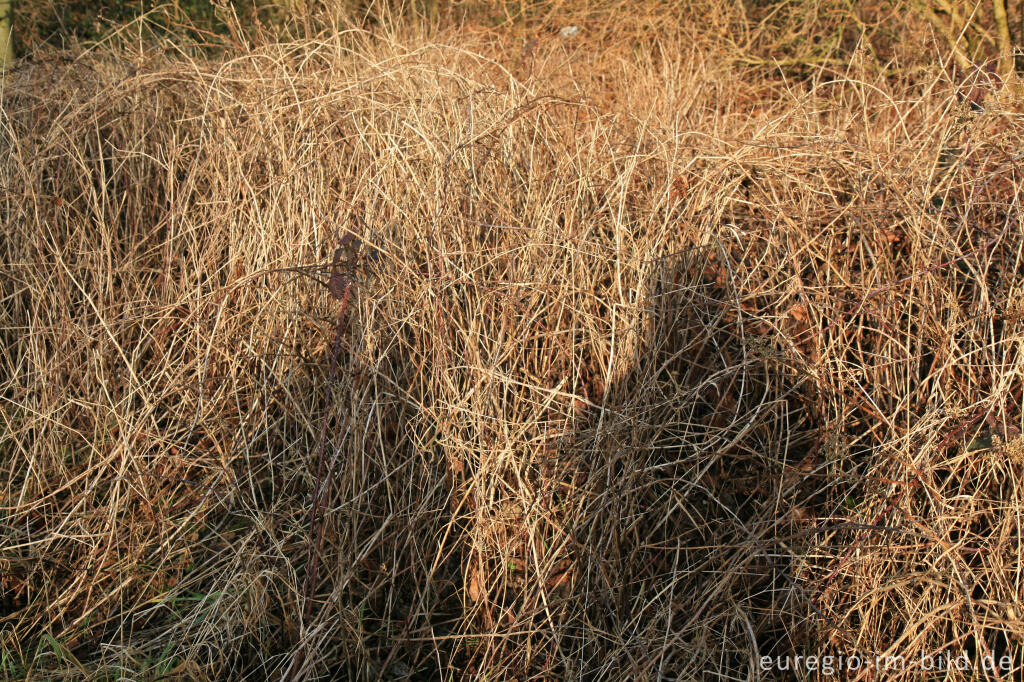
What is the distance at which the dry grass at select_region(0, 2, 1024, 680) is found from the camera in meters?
2.03

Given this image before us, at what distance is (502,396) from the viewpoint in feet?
7.40

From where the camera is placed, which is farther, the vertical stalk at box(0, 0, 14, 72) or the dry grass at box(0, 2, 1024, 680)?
the vertical stalk at box(0, 0, 14, 72)

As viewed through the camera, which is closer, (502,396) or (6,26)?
(502,396)

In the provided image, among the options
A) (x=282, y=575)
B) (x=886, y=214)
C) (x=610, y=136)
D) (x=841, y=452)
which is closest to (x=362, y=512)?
(x=282, y=575)

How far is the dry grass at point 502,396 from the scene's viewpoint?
6.64 ft

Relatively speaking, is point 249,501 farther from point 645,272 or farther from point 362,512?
point 645,272

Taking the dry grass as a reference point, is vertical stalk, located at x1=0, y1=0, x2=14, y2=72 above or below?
above

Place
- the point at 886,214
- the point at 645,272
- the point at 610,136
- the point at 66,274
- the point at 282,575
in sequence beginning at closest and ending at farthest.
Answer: the point at 282,575 < the point at 645,272 < the point at 886,214 < the point at 66,274 < the point at 610,136

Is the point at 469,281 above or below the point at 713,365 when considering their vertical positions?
above

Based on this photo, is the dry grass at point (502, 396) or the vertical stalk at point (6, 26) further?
the vertical stalk at point (6, 26)

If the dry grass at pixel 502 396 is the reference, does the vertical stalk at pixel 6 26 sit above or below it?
above

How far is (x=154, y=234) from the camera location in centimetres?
278

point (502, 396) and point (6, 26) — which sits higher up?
point (6, 26)

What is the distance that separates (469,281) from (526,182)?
503 millimetres
